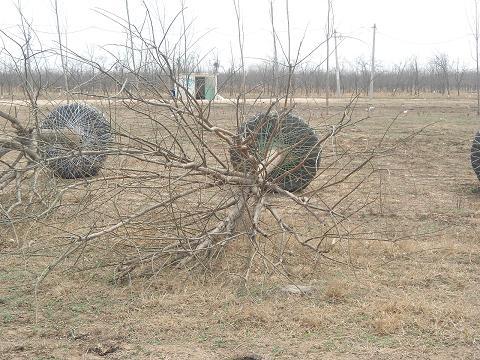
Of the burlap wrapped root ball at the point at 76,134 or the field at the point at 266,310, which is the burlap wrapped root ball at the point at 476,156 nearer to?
the field at the point at 266,310

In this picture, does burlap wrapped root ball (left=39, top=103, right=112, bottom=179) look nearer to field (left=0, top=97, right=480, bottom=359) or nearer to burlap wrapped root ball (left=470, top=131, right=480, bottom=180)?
field (left=0, top=97, right=480, bottom=359)

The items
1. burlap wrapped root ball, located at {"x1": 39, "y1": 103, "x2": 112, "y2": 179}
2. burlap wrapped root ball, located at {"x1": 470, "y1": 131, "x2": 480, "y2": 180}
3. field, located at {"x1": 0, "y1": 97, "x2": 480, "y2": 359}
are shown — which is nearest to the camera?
field, located at {"x1": 0, "y1": 97, "x2": 480, "y2": 359}

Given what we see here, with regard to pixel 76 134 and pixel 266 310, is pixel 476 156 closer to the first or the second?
pixel 76 134

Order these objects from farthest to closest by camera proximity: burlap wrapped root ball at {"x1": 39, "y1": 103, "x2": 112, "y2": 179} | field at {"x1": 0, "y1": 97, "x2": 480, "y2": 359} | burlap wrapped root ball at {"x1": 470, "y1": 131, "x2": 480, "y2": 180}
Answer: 1. burlap wrapped root ball at {"x1": 470, "y1": 131, "x2": 480, "y2": 180}
2. burlap wrapped root ball at {"x1": 39, "y1": 103, "x2": 112, "y2": 179}
3. field at {"x1": 0, "y1": 97, "x2": 480, "y2": 359}

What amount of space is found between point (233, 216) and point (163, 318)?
1.24m

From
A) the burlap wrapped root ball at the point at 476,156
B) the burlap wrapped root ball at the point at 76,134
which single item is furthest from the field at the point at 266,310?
the burlap wrapped root ball at the point at 476,156

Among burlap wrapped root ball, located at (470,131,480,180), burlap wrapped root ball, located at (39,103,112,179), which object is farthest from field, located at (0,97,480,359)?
burlap wrapped root ball, located at (470,131,480,180)

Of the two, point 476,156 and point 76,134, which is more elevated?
point 76,134

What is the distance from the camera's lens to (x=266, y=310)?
3.99m

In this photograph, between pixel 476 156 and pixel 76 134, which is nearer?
pixel 76 134

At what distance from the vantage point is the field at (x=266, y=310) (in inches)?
138

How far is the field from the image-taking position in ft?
11.5

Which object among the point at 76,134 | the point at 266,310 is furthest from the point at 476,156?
the point at 266,310

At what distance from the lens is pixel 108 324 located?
3889 mm
